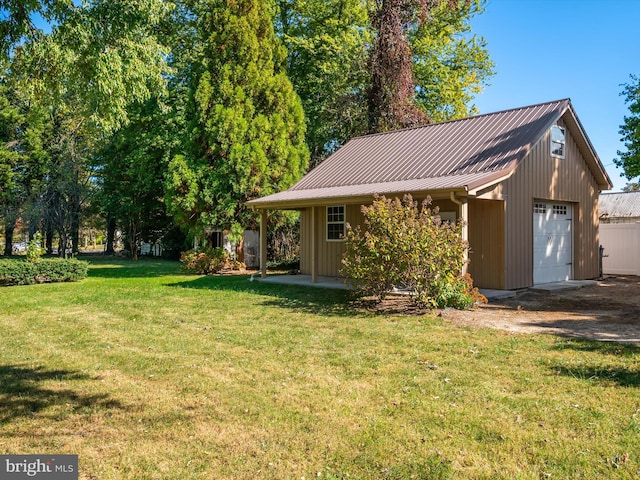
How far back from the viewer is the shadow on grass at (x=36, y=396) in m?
4.36

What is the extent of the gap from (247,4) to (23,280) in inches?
A: 521

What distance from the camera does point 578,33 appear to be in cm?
1550

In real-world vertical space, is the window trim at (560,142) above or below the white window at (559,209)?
above

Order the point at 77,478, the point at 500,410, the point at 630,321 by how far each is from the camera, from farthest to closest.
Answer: the point at 630,321
the point at 500,410
the point at 77,478

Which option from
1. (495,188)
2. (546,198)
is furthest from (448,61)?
(495,188)

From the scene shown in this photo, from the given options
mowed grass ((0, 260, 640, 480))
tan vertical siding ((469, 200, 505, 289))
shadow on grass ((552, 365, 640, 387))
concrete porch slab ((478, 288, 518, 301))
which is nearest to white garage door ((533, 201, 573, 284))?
tan vertical siding ((469, 200, 505, 289))

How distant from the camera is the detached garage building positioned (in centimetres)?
1232

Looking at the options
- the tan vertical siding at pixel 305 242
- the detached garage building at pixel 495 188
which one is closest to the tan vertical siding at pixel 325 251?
the detached garage building at pixel 495 188

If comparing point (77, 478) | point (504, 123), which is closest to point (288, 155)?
point (504, 123)

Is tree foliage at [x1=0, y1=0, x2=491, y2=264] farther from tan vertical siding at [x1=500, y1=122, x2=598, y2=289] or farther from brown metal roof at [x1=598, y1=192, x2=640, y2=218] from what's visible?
brown metal roof at [x1=598, y1=192, x2=640, y2=218]

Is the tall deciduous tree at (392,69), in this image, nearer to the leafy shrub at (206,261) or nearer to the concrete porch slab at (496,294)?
the leafy shrub at (206,261)

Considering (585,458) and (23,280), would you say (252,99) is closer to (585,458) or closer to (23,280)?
(23,280)

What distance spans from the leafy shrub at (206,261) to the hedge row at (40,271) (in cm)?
384

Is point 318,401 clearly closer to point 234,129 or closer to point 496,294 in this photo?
point 496,294
